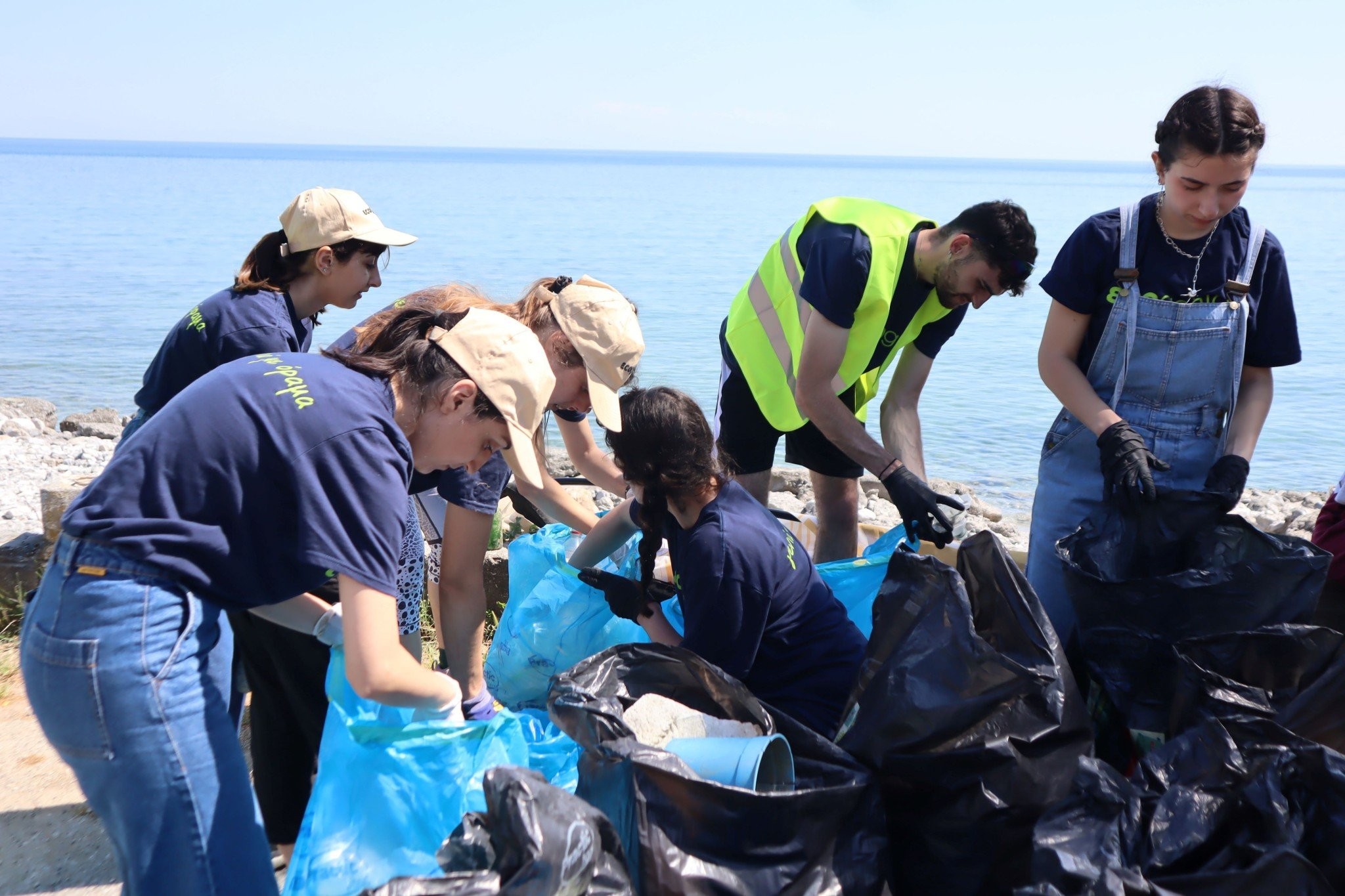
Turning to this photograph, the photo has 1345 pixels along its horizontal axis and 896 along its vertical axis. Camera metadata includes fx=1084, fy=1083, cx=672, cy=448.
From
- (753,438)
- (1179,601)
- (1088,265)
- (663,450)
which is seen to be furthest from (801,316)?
(1179,601)

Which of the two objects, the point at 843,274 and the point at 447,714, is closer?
the point at 447,714

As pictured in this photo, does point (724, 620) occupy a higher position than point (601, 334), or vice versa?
point (601, 334)

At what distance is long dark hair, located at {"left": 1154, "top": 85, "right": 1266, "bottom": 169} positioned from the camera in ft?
7.25

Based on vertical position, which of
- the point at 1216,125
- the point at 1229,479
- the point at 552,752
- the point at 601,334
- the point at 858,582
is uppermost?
the point at 1216,125

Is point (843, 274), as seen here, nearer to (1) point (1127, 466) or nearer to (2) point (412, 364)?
(1) point (1127, 466)

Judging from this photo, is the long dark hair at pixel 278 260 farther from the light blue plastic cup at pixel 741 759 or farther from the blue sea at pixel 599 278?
the light blue plastic cup at pixel 741 759

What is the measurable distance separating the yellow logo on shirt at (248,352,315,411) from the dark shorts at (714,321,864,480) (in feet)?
5.62

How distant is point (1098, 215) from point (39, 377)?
37.6 feet

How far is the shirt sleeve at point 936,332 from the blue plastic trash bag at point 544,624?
3.44 feet

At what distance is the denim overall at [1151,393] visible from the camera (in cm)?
238

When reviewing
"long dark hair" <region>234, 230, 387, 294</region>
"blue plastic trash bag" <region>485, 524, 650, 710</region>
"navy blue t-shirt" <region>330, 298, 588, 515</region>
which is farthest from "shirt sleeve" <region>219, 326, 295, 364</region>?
"blue plastic trash bag" <region>485, 524, 650, 710</region>

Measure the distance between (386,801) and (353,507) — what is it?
0.60m

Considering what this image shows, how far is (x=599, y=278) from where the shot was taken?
10938 millimetres

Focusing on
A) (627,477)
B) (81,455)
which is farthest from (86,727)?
(81,455)
